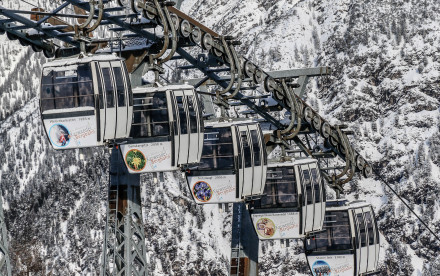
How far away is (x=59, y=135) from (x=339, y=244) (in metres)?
17.5

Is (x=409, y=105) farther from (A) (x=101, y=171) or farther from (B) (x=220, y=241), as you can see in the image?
(A) (x=101, y=171)

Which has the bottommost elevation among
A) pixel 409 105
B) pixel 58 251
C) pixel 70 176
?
pixel 58 251

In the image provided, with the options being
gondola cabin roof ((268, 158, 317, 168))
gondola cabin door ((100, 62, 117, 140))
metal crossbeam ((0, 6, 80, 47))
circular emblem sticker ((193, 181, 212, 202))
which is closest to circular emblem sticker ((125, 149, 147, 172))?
gondola cabin door ((100, 62, 117, 140))

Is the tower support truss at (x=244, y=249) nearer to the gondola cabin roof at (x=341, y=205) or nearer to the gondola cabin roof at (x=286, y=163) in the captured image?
the gondola cabin roof at (x=286, y=163)

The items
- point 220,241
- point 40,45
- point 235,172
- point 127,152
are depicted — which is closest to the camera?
point 127,152

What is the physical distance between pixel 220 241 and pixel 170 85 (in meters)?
156

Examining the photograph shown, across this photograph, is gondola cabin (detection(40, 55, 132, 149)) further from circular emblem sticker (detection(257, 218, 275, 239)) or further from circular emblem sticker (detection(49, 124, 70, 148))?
circular emblem sticker (detection(257, 218, 275, 239))

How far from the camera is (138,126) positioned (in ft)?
83.5

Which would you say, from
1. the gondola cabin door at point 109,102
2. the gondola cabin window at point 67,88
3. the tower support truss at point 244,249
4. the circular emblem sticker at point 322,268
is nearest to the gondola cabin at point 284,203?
the tower support truss at point 244,249

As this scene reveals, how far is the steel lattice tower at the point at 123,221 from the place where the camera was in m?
26.3

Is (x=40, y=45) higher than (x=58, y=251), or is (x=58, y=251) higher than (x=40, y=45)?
(x=40, y=45)

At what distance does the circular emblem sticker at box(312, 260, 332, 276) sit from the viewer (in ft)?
126

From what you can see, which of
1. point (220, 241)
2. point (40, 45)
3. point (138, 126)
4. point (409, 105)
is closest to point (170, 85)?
point (138, 126)

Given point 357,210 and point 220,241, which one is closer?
point 357,210
